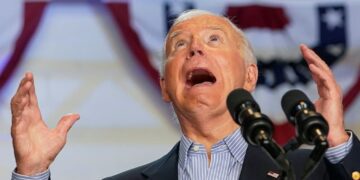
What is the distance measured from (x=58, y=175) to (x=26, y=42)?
1.65 ft

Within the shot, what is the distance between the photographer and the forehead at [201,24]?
1905 millimetres

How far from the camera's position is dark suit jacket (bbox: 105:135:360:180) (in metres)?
1.60

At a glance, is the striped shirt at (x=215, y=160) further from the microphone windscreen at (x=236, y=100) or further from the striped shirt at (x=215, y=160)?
the microphone windscreen at (x=236, y=100)

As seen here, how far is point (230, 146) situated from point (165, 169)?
169 mm

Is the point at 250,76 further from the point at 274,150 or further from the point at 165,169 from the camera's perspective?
the point at 274,150

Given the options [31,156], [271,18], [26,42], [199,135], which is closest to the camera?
[31,156]

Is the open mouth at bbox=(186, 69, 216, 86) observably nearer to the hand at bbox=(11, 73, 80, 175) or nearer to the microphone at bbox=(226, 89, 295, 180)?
the hand at bbox=(11, 73, 80, 175)

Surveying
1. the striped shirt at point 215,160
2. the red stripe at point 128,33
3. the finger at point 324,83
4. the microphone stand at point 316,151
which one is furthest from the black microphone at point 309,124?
the red stripe at point 128,33

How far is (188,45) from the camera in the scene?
1.88 m

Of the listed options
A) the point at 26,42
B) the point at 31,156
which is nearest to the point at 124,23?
the point at 26,42

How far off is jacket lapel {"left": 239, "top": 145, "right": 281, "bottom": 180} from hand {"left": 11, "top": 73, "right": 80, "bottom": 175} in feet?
1.41

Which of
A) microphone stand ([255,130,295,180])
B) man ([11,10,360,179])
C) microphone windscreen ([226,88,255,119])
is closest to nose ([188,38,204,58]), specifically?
man ([11,10,360,179])

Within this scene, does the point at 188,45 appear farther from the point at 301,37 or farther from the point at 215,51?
the point at 301,37

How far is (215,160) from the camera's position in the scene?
1.77 m
